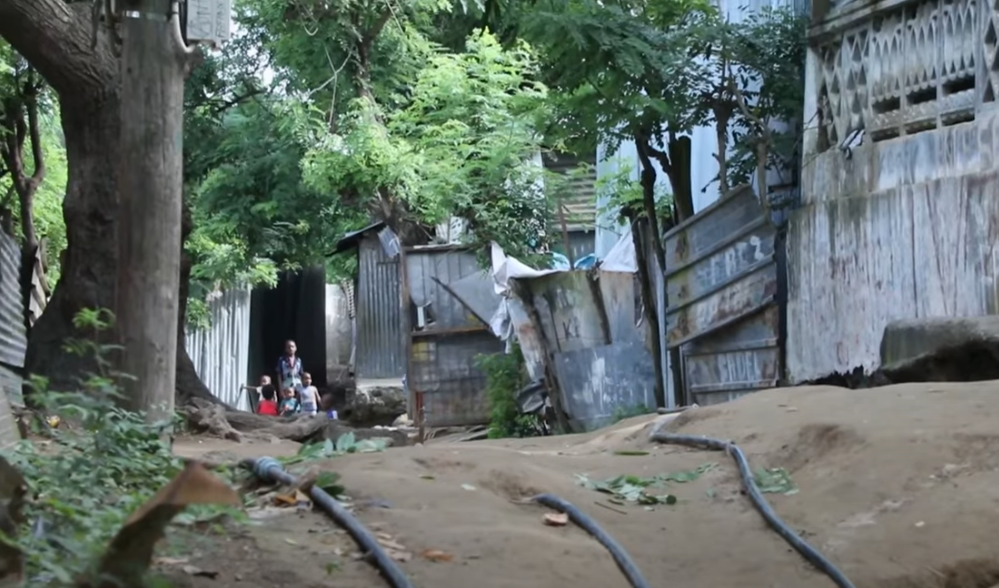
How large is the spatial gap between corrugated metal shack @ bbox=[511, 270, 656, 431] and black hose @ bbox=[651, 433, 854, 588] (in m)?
5.48

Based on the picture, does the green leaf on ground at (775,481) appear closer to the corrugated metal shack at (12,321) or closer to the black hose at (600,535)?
the black hose at (600,535)

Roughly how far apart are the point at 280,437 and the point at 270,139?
7.07m

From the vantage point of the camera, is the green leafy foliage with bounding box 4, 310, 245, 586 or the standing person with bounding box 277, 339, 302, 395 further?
the standing person with bounding box 277, 339, 302, 395

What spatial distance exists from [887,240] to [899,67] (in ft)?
4.23

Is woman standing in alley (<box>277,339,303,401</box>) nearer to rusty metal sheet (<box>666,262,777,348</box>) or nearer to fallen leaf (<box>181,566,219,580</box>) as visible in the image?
rusty metal sheet (<box>666,262,777,348</box>)

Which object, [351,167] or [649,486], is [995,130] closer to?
[649,486]

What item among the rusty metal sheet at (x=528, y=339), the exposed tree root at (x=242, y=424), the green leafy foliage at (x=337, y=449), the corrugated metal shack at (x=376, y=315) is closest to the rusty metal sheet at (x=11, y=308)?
the exposed tree root at (x=242, y=424)

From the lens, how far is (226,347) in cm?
2539

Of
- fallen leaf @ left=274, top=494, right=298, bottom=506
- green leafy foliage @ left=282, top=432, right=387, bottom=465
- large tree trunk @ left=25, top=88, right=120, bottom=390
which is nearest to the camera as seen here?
fallen leaf @ left=274, top=494, right=298, bottom=506

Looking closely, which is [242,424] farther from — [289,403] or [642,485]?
[289,403]

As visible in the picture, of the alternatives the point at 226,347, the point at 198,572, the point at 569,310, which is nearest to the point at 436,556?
the point at 198,572

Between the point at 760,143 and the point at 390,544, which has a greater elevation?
the point at 760,143

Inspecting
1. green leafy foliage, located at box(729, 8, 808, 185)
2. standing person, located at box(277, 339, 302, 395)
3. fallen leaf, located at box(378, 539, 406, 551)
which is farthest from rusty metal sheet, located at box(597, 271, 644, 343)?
fallen leaf, located at box(378, 539, 406, 551)

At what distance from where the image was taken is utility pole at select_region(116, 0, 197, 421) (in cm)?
603
